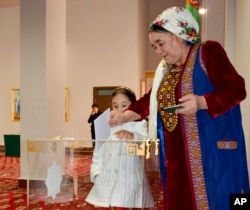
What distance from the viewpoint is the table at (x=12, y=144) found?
8.20 meters

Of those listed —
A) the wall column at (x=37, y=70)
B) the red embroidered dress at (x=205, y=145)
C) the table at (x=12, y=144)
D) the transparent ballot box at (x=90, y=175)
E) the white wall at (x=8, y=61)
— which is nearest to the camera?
the red embroidered dress at (x=205, y=145)

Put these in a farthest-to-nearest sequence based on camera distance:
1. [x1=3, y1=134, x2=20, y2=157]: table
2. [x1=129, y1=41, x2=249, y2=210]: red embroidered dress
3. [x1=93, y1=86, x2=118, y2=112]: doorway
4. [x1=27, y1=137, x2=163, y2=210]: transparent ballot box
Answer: [x1=93, y1=86, x2=118, y2=112]: doorway → [x1=3, y1=134, x2=20, y2=157]: table → [x1=27, y1=137, x2=163, y2=210]: transparent ballot box → [x1=129, y1=41, x2=249, y2=210]: red embroidered dress

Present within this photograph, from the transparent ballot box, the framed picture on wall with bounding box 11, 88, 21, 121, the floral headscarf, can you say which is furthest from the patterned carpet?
the framed picture on wall with bounding box 11, 88, 21, 121

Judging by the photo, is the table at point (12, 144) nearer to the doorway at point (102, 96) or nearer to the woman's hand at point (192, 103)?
the doorway at point (102, 96)

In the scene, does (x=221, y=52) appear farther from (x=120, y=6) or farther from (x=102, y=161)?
(x=120, y=6)

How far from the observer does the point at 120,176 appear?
60.7 inches

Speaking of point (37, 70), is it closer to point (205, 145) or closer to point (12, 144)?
point (205, 145)

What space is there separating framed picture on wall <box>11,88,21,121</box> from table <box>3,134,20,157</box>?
5.38 ft

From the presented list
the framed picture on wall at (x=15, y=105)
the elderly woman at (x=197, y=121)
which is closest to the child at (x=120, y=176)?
the elderly woman at (x=197, y=121)

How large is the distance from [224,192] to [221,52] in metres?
0.51

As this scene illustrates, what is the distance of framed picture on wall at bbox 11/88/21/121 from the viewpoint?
9852mm

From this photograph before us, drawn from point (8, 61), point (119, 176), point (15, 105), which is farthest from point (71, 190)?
point (8, 61)

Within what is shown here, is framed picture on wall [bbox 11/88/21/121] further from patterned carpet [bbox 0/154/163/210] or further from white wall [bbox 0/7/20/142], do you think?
patterned carpet [bbox 0/154/163/210]

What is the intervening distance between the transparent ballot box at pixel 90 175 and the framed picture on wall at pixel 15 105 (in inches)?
343
